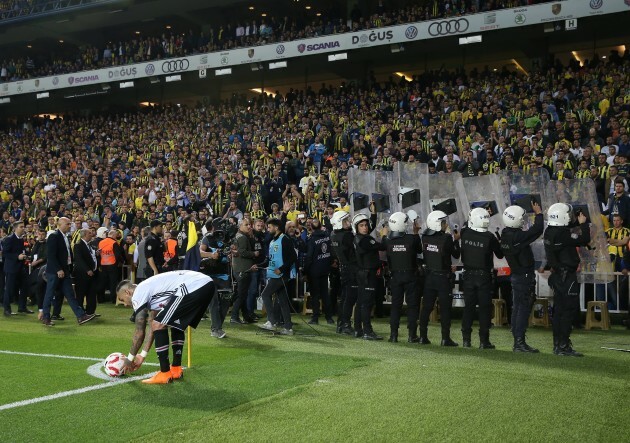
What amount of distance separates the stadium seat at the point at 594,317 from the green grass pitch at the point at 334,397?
208cm

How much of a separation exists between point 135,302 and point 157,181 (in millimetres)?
18614

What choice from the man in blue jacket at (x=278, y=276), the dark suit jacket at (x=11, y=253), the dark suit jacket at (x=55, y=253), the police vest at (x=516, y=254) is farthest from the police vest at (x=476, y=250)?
the dark suit jacket at (x=11, y=253)

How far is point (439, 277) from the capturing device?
11.1 meters

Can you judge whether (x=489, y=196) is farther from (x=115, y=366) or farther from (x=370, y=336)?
(x=115, y=366)

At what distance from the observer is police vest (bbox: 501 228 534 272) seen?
34.6 ft

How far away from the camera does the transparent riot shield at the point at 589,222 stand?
12.0 metres

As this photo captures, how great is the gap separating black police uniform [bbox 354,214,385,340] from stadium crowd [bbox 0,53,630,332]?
79.7 inches

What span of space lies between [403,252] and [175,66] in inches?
894

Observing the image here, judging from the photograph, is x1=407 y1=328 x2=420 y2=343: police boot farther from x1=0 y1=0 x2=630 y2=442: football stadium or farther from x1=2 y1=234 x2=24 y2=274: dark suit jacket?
x1=2 y1=234 x2=24 y2=274: dark suit jacket

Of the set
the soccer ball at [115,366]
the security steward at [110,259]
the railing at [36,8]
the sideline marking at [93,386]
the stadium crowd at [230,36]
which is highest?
the railing at [36,8]

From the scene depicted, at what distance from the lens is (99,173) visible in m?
28.3

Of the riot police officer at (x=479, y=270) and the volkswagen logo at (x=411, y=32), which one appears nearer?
the riot police officer at (x=479, y=270)

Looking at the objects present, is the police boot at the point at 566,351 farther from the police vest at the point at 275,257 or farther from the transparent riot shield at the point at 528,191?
the police vest at the point at 275,257

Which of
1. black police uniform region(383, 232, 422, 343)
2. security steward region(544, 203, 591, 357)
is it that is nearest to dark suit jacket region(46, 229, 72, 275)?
black police uniform region(383, 232, 422, 343)
